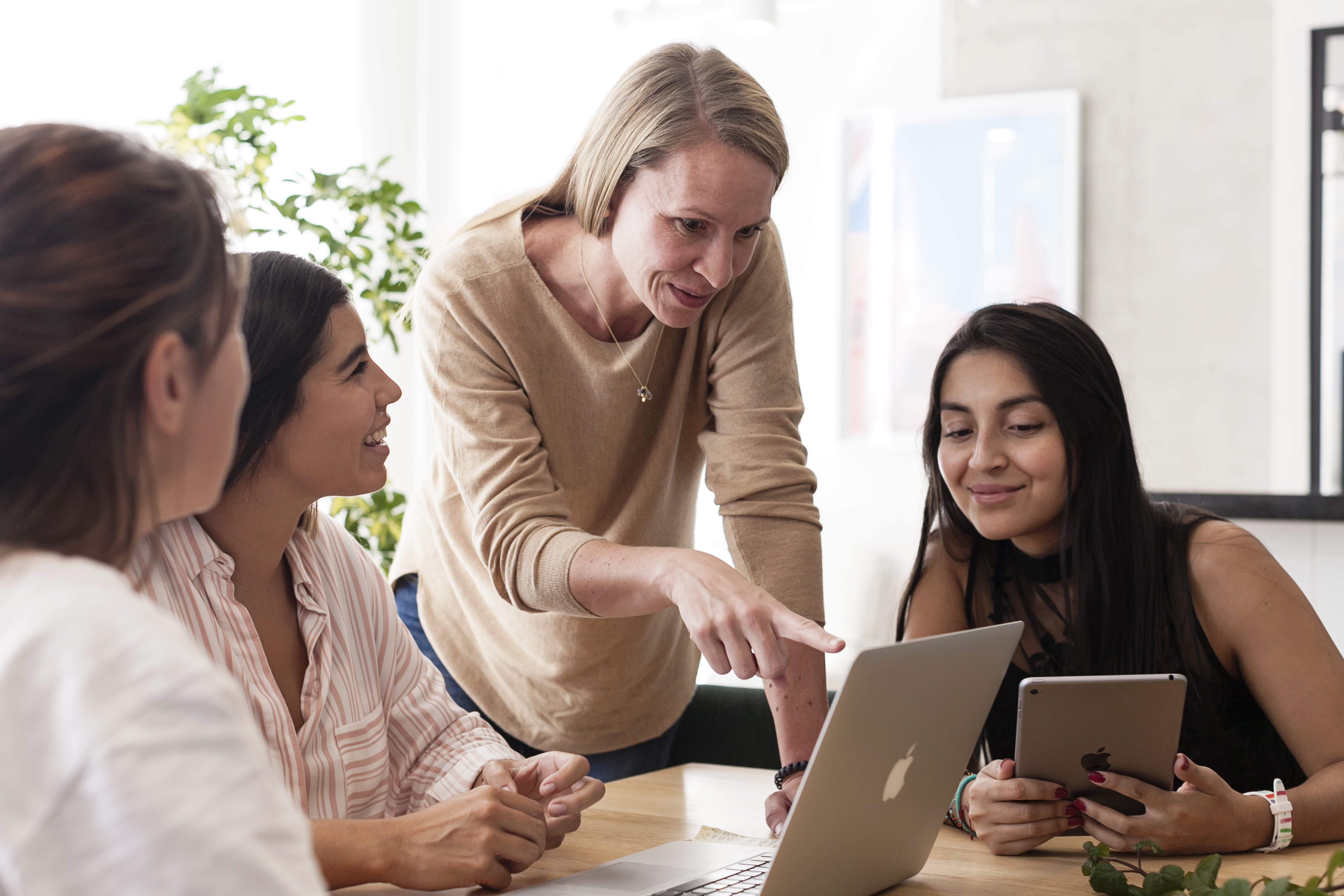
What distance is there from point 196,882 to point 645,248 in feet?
3.26

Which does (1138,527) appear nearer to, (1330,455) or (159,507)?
(159,507)

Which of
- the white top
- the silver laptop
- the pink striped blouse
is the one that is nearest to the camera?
the white top

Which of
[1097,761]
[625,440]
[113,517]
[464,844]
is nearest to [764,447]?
[625,440]

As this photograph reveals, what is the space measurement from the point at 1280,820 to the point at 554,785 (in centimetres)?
75

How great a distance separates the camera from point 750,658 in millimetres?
1188

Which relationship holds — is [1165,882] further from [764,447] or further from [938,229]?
[938,229]

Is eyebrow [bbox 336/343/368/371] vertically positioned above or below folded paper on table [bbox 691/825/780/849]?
above

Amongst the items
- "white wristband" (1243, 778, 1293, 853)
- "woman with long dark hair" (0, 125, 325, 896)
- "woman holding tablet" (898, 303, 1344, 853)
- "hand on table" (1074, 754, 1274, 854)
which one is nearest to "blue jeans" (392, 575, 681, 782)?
"woman holding tablet" (898, 303, 1344, 853)

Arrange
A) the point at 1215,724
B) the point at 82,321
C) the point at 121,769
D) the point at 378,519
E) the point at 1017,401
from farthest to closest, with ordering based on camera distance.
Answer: the point at 378,519
the point at 1017,401
the point at 1215,724
the point at 82,321
the point at 121,769

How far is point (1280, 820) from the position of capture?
1288 millimetres

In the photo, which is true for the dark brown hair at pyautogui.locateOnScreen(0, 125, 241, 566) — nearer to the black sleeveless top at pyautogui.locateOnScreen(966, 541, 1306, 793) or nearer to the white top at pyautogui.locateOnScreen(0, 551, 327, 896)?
the white top at pyautogui.locateOnScreen(0, 551, 327, 896)

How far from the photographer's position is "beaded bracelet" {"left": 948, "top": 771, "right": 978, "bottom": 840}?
136 centimetres

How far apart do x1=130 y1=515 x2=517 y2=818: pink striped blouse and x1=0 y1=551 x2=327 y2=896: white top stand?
0.59 metres

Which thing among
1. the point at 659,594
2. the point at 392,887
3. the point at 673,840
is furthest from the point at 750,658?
the point at 392,887
